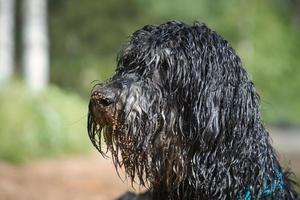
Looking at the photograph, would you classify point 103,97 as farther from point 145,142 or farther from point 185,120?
point 185,120

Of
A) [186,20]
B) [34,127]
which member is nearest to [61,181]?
[34,127]

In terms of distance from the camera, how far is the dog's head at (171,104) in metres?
4.09

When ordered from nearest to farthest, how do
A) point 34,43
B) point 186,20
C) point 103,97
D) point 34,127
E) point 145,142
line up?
1. point 103,97
2. point 145,142
3. point 34,127
4. point 34,43
5. point 186,20

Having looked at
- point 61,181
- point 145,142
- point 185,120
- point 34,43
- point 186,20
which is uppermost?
point 186,20

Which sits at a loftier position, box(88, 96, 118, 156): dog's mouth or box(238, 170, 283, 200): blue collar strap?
box(88, 96, 118, 156): dog's mouth

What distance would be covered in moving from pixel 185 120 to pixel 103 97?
1.76 feet

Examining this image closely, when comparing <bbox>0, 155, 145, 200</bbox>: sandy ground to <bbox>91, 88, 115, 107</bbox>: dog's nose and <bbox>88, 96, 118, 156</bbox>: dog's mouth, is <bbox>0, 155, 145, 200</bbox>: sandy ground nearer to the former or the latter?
<bbox>88, 96, 118, 156</bbox>: dog's mouth

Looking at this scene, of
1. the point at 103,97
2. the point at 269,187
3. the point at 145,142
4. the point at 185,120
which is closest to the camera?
the point at 103,97

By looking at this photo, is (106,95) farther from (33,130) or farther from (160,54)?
(33,130)

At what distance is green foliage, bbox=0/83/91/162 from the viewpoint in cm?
1401

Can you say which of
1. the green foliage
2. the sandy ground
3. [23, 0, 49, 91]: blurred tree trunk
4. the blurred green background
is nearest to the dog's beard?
the sandy ground

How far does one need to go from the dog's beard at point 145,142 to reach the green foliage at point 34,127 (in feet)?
30.1

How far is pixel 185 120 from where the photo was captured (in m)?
4.25

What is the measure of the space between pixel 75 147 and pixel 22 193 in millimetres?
6254
